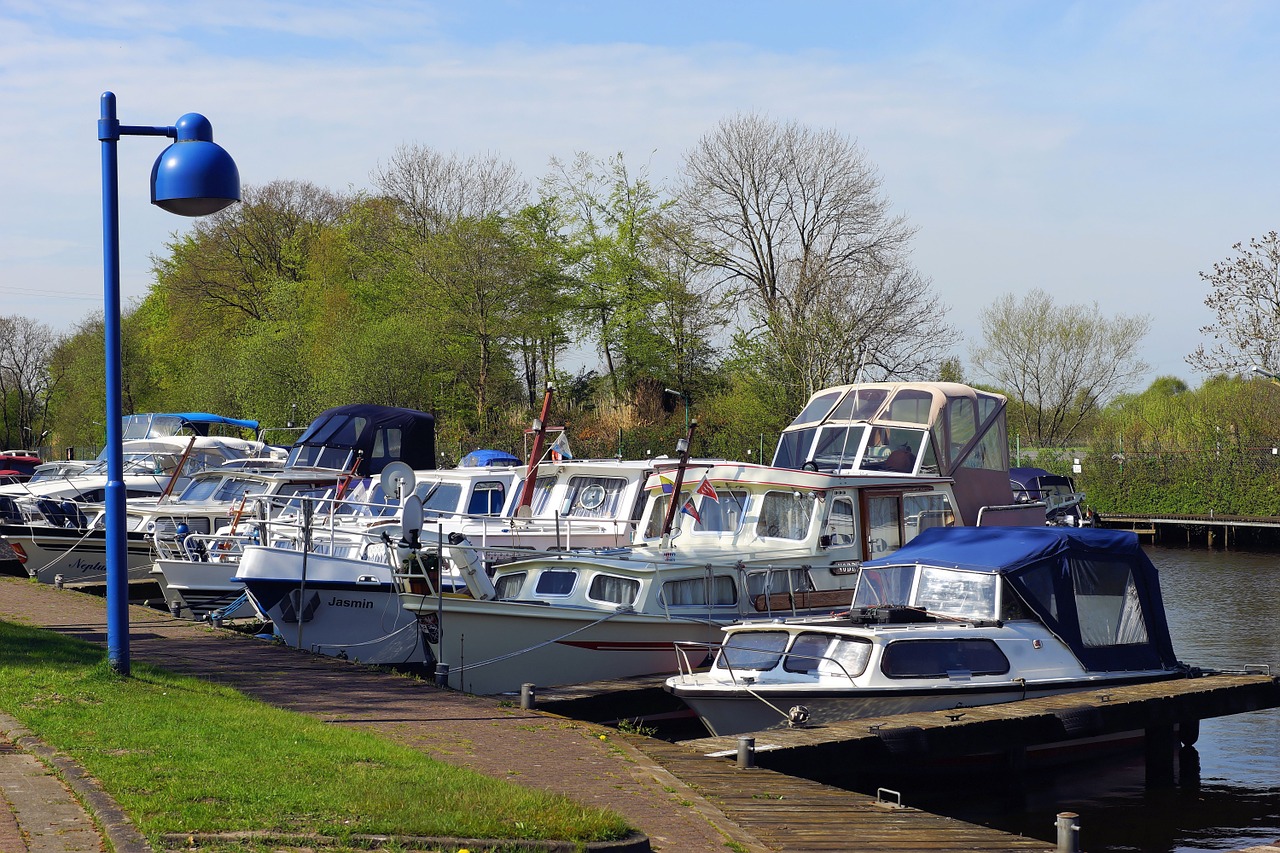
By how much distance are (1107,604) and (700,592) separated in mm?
5956

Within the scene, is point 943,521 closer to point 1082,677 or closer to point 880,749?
point 1082,677

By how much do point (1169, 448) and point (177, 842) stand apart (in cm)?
5567

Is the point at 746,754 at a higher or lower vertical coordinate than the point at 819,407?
lower

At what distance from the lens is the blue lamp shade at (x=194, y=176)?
473 inches

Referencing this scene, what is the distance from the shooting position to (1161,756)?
55.4ft

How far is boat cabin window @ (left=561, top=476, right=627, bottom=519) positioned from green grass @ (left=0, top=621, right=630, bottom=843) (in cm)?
1210

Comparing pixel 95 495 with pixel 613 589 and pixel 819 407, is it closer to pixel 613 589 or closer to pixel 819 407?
pixel 819 407

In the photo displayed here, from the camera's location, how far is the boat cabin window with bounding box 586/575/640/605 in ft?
62.7

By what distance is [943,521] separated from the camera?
2252cm

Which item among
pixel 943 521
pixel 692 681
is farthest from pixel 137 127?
pixel 943 521

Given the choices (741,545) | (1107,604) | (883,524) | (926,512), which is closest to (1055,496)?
(926,512)

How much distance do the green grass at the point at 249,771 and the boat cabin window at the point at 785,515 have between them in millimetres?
10691

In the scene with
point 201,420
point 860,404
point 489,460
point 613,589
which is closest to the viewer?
point 613,589

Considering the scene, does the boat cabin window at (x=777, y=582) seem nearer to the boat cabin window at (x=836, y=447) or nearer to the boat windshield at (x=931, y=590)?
the boat windshield at (x=931, y=590)
